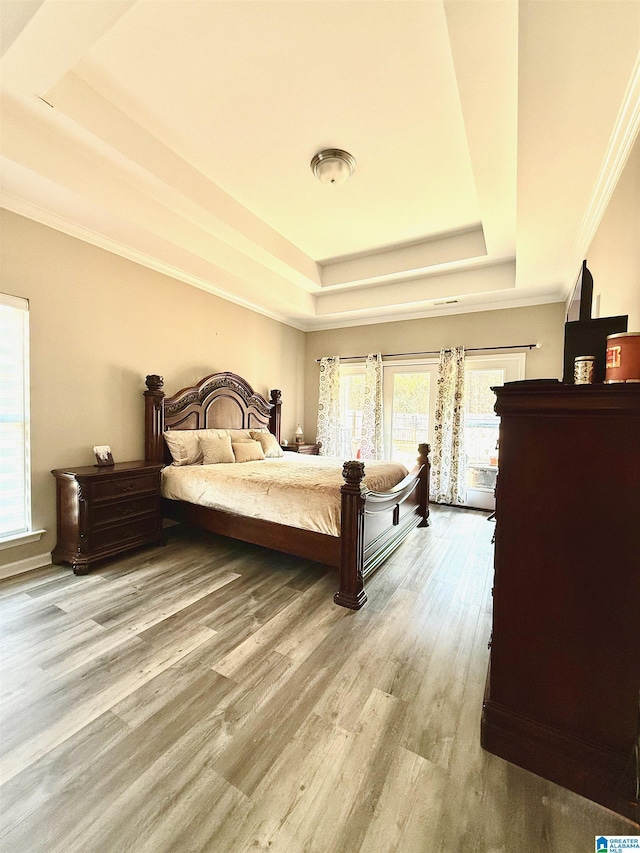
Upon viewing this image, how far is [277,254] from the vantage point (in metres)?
3.83

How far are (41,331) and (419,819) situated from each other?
3683mm

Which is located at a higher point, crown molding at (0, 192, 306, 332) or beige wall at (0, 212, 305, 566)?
crown molding at (0, 192, 306, 332)

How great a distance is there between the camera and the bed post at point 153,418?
3575mm

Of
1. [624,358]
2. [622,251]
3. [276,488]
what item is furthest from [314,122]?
[276,488]

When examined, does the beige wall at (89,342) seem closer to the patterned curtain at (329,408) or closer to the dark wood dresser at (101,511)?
the dark wood dresser at (101,511)

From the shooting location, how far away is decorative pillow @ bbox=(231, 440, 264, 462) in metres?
4.07

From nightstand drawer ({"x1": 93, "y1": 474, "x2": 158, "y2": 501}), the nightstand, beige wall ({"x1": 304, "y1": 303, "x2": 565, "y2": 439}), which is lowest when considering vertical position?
nightstand drawer ({"x1": 93, "y1": 474, "x2": 158, "y2": 501})

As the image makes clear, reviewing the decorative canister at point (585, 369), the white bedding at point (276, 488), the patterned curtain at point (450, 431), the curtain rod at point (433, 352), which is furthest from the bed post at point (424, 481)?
the decorative canister at point (585, 369)

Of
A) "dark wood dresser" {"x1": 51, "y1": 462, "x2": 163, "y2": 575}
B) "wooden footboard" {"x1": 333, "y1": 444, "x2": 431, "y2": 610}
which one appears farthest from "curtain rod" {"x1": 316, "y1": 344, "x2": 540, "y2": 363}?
"dark wood dresser" {"x1": 51, "y1": 462, "x2": 163, "y2": 575}

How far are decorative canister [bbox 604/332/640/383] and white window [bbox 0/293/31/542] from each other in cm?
364

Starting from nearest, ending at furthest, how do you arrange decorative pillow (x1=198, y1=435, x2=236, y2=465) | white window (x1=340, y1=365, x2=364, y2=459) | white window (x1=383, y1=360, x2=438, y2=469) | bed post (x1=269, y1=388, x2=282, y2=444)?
1. decorative pillow (x1=198, y1=435, x2=236, y2=465)
2. white window (x1=383, y1=360, x2=438, y2=469)
3. bed post (x1=269, y1=388, x2=282, y2=444)
4. white window (x1=340, y1=365, x2=364, y2=459)

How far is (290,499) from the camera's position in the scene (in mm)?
2666

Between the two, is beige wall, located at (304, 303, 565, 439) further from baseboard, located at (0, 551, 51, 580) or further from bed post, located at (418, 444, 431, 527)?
baseboard, located at (0, 551, 51, 580)

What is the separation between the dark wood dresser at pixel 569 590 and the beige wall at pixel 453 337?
3.76 metres
